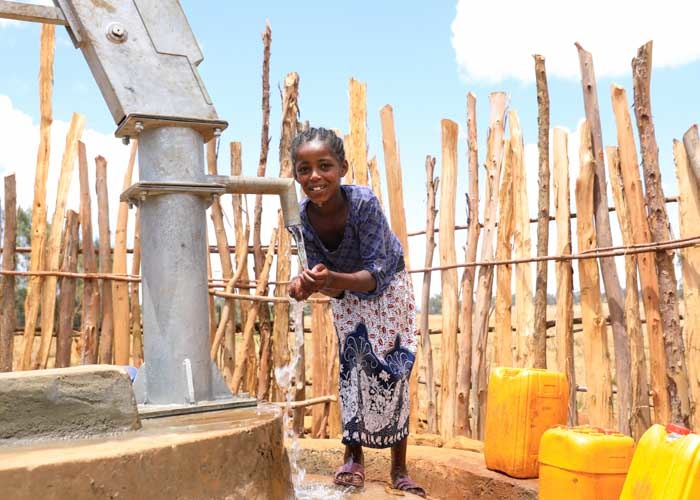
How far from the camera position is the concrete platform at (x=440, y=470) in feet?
10.8

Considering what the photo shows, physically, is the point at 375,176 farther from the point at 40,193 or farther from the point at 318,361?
the point at 40,193

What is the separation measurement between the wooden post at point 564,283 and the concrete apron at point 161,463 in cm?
233

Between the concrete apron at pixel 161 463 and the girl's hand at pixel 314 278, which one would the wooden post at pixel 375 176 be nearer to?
the girl's hand at pixel 314 278

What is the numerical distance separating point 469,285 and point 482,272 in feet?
0.48

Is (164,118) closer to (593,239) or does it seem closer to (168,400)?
(168,400)

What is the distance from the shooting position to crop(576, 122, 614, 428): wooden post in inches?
148

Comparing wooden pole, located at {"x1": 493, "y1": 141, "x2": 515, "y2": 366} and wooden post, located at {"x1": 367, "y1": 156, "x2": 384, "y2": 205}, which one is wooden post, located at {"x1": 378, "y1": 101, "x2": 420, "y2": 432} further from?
wooden pole, located at {"x1": 493, "y1": 141, "x2": 515, "y2": 366}

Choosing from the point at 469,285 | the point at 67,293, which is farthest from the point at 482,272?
the point at 67,293

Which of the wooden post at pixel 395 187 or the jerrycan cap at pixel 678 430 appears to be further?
the wooden post at pixel 395 187

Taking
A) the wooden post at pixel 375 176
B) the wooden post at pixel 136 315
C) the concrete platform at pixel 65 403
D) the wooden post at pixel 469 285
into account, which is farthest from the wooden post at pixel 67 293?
the concrete platform at pixel 65 403

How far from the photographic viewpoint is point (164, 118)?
82.5 inches

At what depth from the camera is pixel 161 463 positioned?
151 centimetres

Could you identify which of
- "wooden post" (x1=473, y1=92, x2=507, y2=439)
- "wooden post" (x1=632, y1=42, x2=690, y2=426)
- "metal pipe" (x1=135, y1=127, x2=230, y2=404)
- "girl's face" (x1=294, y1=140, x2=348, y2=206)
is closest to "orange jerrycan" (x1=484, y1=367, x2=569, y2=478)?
"wooden post" (x1=632, y1=42, x2=690, y2=426)

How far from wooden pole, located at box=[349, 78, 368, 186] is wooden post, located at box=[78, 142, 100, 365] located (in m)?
1.93
